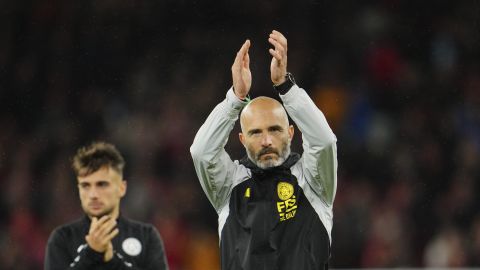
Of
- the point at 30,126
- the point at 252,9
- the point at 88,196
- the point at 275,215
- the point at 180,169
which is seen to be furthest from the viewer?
the point at 252,9

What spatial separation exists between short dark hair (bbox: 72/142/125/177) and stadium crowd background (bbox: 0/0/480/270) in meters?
3.53

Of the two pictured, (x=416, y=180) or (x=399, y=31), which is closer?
(x=416, y=180)

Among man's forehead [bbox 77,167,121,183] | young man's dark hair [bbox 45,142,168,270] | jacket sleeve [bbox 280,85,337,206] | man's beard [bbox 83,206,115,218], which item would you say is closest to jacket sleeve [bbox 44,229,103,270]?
young man's dark hair [bbox 45,142,168,270]

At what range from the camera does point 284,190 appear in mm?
4684

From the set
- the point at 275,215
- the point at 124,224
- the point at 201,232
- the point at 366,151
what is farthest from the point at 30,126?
the point at 275,215

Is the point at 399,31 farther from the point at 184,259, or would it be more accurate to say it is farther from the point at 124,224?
the point at 124,224

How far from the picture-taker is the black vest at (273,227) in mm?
4531

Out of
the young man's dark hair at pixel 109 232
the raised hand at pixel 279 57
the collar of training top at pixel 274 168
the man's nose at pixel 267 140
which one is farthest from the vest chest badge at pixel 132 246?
the raised hand at pixel 279 57

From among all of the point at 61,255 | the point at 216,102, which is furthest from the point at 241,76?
the point at 216,102

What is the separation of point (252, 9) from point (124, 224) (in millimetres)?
6306

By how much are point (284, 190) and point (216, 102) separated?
5563 millimetres

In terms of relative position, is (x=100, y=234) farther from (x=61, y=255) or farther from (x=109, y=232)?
(x=61, y=255)

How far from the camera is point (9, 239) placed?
29.4 ft

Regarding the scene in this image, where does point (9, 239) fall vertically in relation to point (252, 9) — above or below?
below
